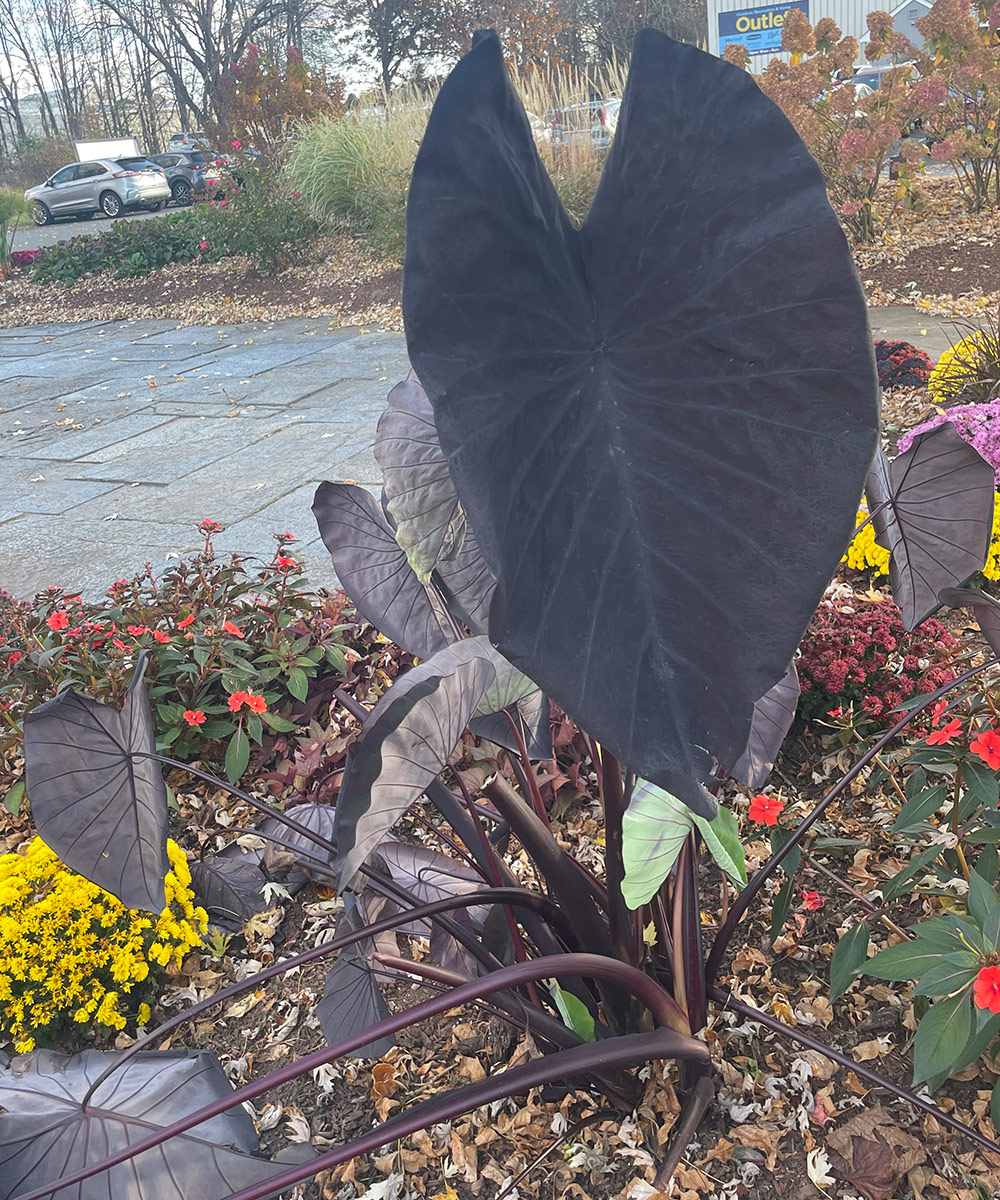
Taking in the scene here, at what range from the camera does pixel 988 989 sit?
86 cm

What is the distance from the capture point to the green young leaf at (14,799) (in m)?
1.92

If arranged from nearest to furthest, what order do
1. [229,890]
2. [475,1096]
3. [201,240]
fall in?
1. [475,1096]
2. [229,890]
3. [201,240]

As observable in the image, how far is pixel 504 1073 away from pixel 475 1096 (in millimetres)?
33

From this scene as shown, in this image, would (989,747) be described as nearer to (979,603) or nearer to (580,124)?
(979,603)

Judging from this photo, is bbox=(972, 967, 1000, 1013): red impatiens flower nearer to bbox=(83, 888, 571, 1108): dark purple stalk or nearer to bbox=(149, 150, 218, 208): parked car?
bbox=(83, 888, 571, 1108): dark purple stalk

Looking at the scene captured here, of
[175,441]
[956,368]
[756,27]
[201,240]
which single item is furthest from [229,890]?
[756,27]

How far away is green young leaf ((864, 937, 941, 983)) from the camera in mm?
963

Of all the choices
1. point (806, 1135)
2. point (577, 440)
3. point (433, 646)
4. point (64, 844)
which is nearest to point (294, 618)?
point (433, 646)

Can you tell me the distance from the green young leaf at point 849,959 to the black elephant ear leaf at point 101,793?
746 millimetres

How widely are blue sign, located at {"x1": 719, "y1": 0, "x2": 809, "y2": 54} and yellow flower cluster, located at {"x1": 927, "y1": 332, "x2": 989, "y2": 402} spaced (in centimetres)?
1018

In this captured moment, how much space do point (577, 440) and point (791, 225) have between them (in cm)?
18

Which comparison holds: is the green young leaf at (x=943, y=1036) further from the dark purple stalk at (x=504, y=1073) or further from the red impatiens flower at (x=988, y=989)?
the dark purple stalk at (x=504, y=1073)

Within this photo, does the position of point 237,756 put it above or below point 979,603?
below

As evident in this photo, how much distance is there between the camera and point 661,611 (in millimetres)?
584
